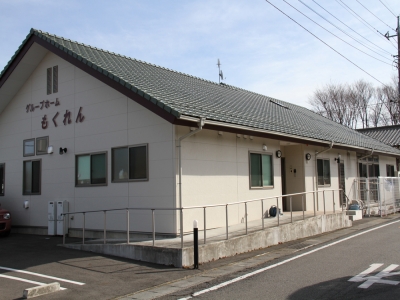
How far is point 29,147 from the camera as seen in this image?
1599 centimetres

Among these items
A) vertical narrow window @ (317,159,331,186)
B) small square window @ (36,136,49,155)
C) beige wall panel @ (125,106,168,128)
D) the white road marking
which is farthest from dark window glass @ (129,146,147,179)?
vertical narrow window @ (317,159,331,186)

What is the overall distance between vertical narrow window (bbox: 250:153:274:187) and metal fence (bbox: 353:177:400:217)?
6401 mm

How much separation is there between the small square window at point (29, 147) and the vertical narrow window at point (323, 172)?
455 inches

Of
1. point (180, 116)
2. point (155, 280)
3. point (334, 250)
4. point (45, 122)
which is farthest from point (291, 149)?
point (155, 280)

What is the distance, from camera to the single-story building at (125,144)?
11688mm

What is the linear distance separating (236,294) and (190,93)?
862 centimetres

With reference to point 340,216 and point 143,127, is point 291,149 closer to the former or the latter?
point 340,216

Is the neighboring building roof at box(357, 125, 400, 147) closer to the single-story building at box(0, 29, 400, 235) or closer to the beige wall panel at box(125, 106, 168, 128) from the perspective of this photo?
the single-story building at box(0, 29, 400, 235)

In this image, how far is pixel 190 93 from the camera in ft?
47.5

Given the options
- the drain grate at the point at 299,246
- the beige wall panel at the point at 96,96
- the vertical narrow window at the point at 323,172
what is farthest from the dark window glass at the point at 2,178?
the vertical narrow window at the point at 323,172

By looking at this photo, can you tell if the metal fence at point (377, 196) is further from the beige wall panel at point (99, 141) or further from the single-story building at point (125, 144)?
the beige wall panel at point (99, 141)

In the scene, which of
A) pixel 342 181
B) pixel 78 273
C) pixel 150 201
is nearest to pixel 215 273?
pixel 78 273

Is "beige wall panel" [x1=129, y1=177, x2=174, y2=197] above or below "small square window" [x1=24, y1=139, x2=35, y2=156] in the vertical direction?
below

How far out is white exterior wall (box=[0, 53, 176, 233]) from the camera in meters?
11.7
